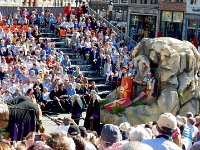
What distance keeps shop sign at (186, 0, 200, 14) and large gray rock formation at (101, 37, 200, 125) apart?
2293 centimetres

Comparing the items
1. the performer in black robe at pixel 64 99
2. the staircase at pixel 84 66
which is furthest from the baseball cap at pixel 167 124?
the staircase at pixel 84 66

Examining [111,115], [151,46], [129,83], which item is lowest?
[111,115]

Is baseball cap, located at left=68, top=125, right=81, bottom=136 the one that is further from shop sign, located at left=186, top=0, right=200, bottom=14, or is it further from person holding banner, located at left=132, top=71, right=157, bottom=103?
shop sign, located at left=186, top=0, right=200, bottom=14

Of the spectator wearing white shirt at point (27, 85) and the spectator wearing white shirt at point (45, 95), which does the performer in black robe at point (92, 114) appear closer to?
the spectator wearing white shirt at point (45, 95)

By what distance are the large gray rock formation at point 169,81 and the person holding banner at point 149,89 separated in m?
0.23

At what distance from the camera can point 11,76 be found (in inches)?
771

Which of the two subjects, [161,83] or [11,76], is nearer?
[161,83]

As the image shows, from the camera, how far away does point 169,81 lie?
17.2 metres

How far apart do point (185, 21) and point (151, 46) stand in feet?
78.3

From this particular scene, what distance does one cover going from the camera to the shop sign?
131 ft

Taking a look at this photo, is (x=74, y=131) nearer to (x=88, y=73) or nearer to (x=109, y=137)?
(x=109, y=137)

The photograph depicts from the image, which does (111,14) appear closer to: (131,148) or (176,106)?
(176,106)

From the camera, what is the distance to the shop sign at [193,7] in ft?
131

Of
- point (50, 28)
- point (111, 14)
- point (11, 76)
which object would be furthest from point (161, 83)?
point (111, 14)
